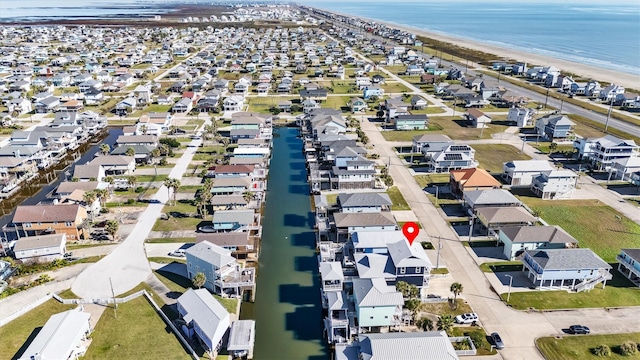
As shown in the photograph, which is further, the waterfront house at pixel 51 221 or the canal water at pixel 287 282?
the waterfront house at pixel 51 221

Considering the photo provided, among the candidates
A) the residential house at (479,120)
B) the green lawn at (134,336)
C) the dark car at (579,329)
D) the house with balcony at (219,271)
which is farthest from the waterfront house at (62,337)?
the residential house at (479,120)

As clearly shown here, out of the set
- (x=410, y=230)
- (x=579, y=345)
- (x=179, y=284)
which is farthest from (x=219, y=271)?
(x=579, y=345)

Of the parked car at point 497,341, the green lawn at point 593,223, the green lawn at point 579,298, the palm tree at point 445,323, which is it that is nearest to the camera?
the parked car at point 497,341

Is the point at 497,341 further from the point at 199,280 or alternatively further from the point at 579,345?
the point at 199,280

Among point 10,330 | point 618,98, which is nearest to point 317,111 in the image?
point 10,330

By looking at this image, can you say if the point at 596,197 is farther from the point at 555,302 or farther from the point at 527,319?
the point at 527,319

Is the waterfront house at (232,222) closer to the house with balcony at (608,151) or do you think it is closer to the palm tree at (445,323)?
the palm tree at (445,323)
